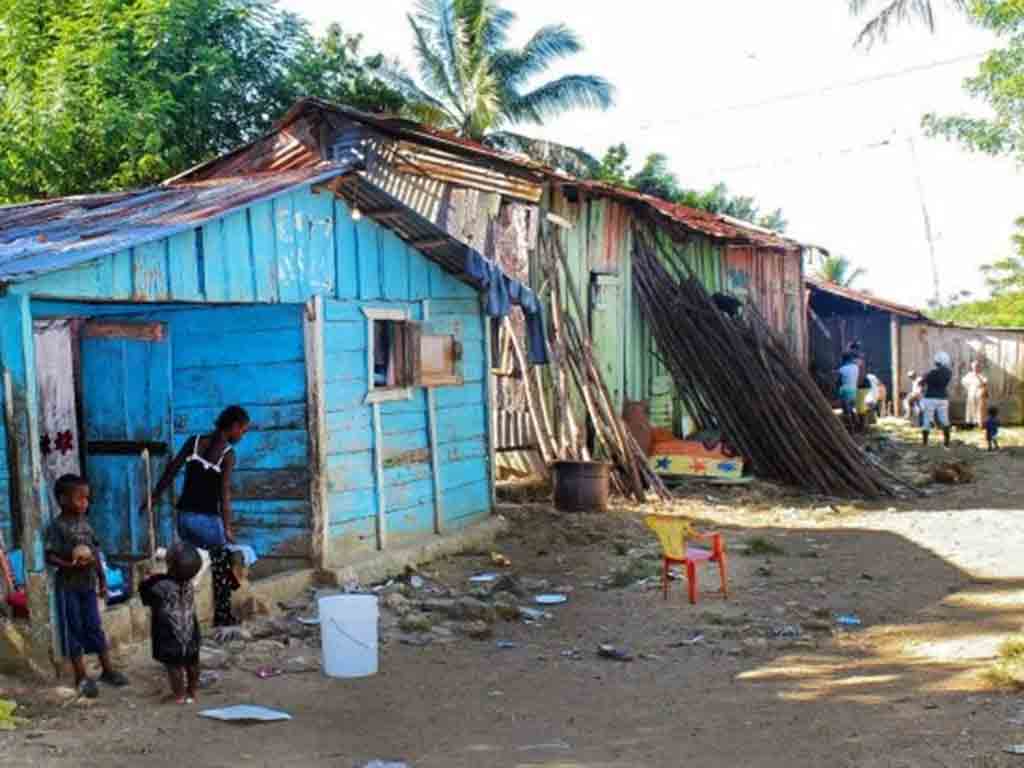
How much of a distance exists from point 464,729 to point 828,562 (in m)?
5.47

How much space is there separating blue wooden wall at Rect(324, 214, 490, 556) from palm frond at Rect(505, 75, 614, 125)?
15770 millimetres

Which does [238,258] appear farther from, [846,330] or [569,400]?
[846,330]

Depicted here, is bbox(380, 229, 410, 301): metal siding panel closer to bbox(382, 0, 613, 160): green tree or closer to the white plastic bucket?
the white plastic bucket

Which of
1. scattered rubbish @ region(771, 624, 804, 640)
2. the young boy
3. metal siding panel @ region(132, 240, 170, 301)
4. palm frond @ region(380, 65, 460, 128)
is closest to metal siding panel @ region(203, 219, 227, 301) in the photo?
→ metal siding panel @ region(132, 240, 170, 301)

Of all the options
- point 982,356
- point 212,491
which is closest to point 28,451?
point 212,491

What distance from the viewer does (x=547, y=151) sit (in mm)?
25422

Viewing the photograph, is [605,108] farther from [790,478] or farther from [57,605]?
[57,605]

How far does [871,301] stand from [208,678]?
2079cm

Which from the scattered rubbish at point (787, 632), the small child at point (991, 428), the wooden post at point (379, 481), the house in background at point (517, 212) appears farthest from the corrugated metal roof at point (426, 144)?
the scattered rubbish at point (787, 632)

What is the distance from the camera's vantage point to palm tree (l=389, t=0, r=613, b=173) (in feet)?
81.5

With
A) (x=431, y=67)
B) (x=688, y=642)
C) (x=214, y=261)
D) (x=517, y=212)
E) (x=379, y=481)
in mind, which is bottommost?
(x=688, y=642)

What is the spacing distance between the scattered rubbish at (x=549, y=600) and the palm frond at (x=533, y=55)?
18.2m

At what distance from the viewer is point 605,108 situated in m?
26.1

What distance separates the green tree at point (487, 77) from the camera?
24828 mm
